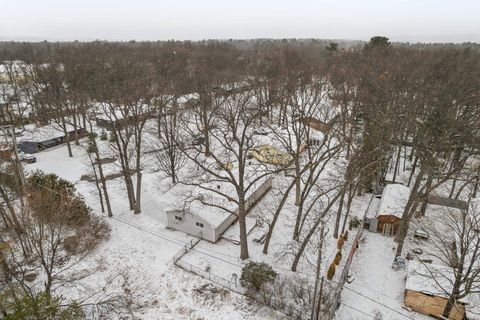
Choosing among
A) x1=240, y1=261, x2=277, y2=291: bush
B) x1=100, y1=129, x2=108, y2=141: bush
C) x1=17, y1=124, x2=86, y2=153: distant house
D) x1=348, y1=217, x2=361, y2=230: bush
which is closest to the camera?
x1=240, y1=261, x2=277, y2=291: bush

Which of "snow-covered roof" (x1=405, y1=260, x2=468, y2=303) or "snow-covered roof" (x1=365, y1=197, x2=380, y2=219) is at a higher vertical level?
"snow-covered roof" (x1=405, y1=260, x2=468, y2=303)

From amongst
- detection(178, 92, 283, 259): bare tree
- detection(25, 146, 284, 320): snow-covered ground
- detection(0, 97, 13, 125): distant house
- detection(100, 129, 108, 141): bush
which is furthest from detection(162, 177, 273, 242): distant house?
detection(100, 129, 108, 141): bush

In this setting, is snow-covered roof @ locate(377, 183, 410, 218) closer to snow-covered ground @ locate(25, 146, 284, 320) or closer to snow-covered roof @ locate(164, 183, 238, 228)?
snow-covered roof @ locate(164, 183, 238, 228)

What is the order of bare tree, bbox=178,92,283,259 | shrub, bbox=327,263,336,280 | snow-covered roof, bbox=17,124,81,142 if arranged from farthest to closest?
snow-covered roof, bbox=17,124,81,142 < shrub, bbox=327,263,336,280 < bare tree, bbox=178,92,283,259

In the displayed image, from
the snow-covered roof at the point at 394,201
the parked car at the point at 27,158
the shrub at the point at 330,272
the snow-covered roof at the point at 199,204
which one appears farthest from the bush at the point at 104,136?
the snow-covered roof at the point at 394,201

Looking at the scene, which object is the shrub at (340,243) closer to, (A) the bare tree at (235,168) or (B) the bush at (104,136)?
(A) the bare tree at (235,168)

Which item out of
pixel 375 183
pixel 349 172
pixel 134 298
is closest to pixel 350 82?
pixel 375 183

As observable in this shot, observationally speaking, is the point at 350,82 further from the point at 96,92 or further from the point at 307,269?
the point at 96,92

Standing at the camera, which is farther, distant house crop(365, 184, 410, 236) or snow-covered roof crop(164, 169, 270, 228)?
distant house crop(365, 184, 410, 236)
